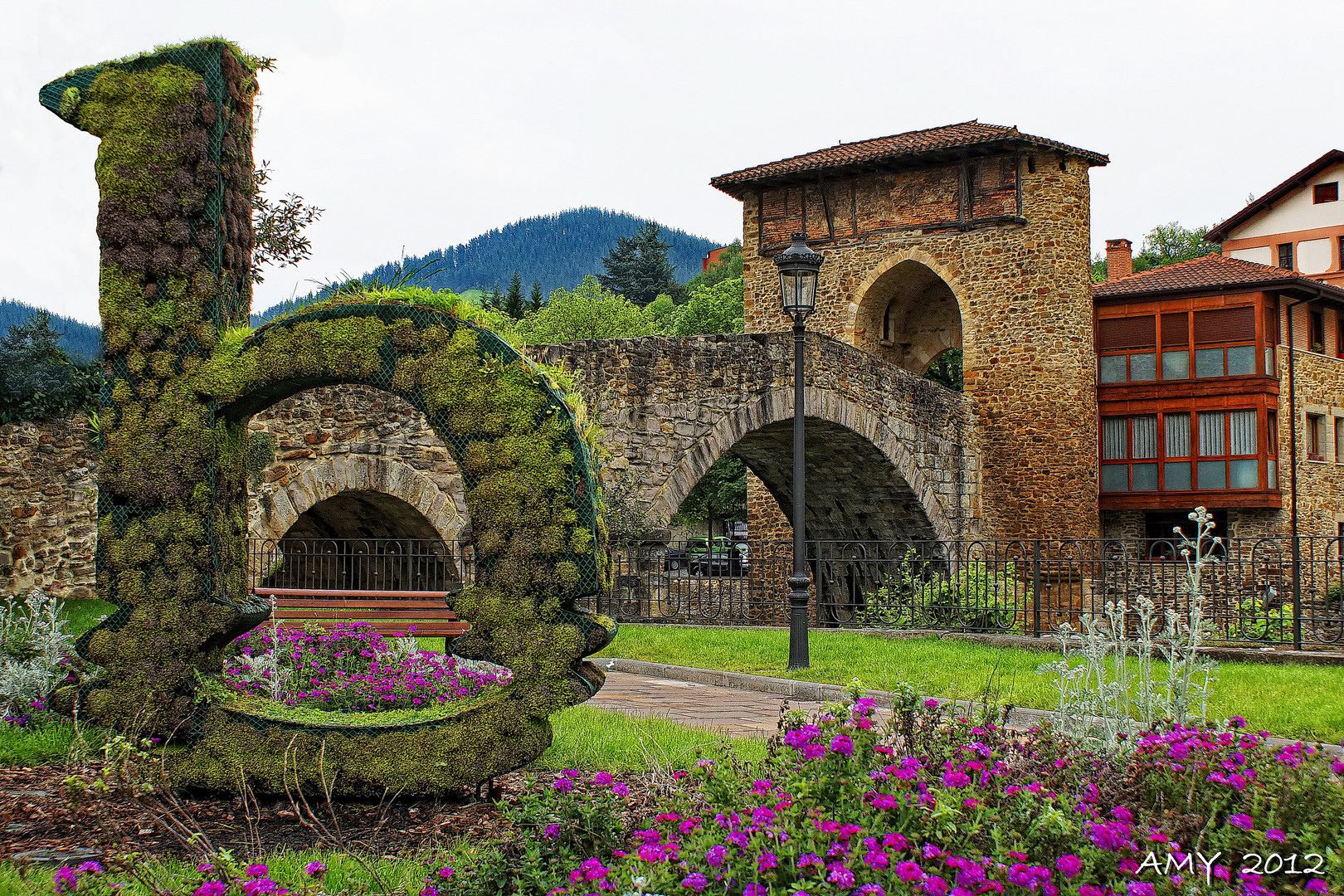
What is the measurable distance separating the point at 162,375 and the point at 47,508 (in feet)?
30.9

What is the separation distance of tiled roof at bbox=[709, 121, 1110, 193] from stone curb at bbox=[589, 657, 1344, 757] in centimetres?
1475

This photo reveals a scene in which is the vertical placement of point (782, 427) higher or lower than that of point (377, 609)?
higher

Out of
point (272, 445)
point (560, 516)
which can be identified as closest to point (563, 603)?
point (560, 516)

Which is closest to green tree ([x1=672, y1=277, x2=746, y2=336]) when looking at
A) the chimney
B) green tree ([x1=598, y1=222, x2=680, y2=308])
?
the chimney

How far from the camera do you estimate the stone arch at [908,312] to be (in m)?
22.7

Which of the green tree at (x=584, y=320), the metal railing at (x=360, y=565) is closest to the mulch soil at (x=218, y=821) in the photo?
the metal railing at (x=360, y=565)

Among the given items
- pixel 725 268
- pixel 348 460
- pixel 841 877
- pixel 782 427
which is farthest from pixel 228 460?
pixel 725 268

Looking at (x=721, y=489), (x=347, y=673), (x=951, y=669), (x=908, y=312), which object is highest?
(x=908, y=312)

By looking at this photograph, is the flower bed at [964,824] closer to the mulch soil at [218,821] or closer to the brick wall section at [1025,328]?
the mulch soil at [218,821]

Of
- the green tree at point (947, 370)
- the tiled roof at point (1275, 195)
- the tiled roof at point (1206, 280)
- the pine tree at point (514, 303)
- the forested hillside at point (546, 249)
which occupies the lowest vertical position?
the green tree at point (947, 370)

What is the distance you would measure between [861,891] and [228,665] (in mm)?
4508

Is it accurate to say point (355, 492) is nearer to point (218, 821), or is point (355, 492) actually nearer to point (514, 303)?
point (218, 821)

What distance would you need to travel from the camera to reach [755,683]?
8453 mm

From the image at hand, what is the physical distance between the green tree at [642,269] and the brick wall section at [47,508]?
44978 mm
